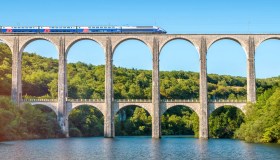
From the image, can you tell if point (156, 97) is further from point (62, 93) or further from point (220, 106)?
point (62, 93)

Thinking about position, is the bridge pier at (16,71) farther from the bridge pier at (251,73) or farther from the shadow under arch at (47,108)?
the bridge pier at (251,73)

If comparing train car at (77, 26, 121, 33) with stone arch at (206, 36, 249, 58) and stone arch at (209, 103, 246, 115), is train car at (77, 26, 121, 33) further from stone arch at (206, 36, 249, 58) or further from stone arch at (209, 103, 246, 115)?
stone arch at (209, 103, 246, 115)

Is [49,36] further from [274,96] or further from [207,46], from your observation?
[274,96]

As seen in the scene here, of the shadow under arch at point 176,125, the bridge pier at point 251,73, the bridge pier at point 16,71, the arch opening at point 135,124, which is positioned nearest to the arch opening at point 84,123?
the arch opening at point 135,124

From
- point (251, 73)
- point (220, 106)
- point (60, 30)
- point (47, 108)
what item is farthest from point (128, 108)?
point (251, 73)

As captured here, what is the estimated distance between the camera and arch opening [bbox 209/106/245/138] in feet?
255

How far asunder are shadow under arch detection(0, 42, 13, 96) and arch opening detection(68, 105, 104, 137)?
977 cm

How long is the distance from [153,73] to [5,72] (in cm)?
2592

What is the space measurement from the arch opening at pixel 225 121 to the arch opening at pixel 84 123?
17.9 m

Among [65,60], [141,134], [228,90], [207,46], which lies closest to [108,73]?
[65,60]

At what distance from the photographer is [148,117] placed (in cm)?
9644

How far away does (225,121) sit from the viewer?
7806 centimetres

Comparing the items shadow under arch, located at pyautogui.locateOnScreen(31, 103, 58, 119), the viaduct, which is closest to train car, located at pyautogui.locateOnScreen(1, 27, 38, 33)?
the viaduct

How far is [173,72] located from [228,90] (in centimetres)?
1555
